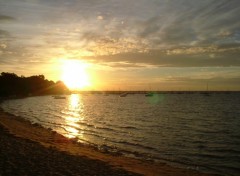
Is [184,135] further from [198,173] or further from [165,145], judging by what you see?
[198,173]

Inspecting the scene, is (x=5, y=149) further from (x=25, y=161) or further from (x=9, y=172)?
(x=9, y=172)

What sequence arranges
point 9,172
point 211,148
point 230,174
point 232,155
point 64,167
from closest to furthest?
point 9,172
point 64,167
point 230,174
point 232,155
point 211,148

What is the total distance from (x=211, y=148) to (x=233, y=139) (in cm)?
680

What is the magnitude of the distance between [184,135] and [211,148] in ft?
29.6

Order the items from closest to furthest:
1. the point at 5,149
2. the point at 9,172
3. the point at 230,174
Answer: the point at 9,172
the point at 5,149
the point at 230,174

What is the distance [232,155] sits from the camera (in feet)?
91.1

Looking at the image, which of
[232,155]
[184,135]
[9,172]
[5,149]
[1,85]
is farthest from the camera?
[1,85]

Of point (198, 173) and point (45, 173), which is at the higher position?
point (45, 173)

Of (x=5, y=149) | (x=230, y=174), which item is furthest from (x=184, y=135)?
(x=5, y=149)

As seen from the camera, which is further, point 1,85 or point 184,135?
point 1,85

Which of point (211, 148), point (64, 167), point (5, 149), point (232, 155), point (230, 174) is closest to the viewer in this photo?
point (64, 167)

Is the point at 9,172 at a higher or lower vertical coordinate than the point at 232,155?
higher

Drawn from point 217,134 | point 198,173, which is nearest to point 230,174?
point 198,173

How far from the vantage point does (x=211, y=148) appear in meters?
31.1
